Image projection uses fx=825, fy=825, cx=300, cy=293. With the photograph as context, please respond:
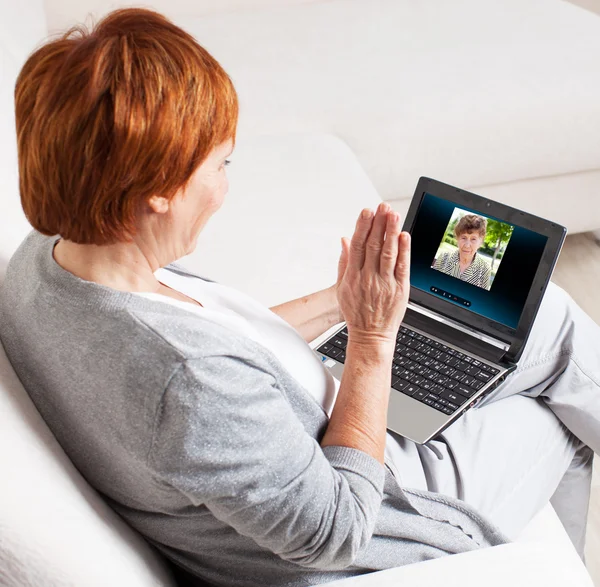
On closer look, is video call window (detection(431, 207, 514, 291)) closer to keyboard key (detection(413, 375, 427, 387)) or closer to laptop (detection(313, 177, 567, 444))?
laptop (detection(313, 177, 567, 444))

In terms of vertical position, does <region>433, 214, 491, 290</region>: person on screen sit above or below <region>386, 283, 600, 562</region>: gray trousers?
above

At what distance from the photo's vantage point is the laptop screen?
1.35 m

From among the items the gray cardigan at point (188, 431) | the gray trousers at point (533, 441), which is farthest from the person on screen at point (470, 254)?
the gray cardigan at point (188, 431)

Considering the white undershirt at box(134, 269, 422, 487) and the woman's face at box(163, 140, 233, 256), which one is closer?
the woman's face at box(163, 140, 233, 256)

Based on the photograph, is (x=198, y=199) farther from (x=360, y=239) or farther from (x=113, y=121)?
(x=360, y=239)

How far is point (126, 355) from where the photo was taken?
775mm

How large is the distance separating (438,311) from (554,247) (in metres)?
0.24

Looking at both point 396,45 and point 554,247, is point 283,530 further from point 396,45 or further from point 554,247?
point 396,45

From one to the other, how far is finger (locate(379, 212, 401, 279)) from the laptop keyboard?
29cm

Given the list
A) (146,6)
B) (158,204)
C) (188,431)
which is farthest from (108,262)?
(146,6)

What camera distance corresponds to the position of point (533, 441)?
127cm

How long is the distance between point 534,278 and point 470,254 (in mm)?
125

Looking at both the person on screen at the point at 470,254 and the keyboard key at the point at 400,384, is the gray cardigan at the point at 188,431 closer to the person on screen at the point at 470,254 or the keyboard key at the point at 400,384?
the keyboard key at the point at 400,384

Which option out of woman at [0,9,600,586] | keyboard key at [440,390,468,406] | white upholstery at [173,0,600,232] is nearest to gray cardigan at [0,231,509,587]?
woman at [0,9,600,586]
